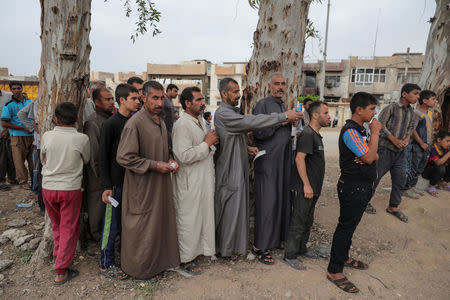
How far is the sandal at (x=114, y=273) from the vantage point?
276cm

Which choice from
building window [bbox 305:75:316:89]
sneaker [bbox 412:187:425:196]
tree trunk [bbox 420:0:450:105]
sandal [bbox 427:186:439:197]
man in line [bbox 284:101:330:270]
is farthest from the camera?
building window [bbox 305:75:316:89]

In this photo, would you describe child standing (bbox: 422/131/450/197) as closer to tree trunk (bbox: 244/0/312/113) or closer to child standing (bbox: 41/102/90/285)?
tree trunk (bbox: 244/0/312/113)

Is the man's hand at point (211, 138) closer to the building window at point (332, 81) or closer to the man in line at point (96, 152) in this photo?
the man in line at point (96, 152)

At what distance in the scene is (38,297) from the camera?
2537 mm

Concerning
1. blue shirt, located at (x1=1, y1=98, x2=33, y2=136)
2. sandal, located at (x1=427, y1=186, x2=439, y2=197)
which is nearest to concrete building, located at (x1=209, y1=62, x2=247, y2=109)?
blue shirt, located at (x1=1, y1=98, x2=33, y2=136)

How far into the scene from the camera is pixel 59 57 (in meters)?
3.01

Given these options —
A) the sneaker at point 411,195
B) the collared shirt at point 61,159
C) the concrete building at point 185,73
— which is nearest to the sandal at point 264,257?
the collared shirt at point 61,159

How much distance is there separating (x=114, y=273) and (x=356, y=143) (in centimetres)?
272

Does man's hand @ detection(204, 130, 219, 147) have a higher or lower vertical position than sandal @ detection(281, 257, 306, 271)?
higher

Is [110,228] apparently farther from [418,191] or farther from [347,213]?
[418,191]

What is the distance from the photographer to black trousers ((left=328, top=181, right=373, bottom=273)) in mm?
2643

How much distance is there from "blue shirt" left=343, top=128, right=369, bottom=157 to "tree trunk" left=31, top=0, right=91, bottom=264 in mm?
2982

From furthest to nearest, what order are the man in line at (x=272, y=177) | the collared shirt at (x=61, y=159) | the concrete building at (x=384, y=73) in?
the concrete building at (x=384, y=73) < the man in line at (x=272, y=177) < the collared shirt at (x=61, y=159)

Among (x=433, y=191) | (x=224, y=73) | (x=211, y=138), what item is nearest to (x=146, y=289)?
(x=211, y=138)
